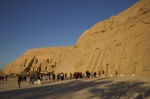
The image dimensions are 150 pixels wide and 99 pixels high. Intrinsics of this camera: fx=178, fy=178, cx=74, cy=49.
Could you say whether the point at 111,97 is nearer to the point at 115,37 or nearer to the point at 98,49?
the point at 115,37

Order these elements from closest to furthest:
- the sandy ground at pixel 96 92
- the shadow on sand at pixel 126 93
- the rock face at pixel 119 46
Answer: the shadow on sand at pixel 126 93, the sandy ground at pixel 96 92, the rock face at pixel 119 46

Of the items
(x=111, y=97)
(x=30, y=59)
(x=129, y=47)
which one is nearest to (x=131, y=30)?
(x=129, y=47)

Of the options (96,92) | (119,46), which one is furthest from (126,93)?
(119,46)

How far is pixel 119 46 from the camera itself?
26562mm

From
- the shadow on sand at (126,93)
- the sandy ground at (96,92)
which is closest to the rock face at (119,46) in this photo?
the sandy ground at (96,92)

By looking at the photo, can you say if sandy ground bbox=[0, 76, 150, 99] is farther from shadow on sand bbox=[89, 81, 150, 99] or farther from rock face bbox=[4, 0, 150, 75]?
rock face bbox=[4, 0, 150, 75]

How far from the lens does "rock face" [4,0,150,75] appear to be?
21750 mm

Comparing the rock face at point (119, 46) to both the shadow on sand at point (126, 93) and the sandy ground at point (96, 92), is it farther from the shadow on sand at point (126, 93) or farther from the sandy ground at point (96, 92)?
the shadow on sand at point (126, 93)

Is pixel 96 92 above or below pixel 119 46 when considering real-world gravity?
below

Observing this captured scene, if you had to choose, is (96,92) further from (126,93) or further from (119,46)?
(119,46)

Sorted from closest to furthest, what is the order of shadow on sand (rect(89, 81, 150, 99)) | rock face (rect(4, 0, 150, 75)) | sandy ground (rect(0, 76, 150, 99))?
shadow on sand (rect(89, 81, 150, 99))
sandy ground (rect(0, 76, 150, 99))
rock face (rect(4, 0, 150, 75))

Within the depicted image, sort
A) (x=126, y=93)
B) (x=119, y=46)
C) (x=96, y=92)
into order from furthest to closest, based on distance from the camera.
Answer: (x=119, y=46), (x=96, y=92), (x=126, y=93)

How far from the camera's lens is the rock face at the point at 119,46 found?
71.4 feet

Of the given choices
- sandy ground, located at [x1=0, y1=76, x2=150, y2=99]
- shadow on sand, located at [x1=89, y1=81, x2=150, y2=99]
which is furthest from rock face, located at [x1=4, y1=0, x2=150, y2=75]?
shadow on sand, located at [x1=89, y1=81, x2=150, y2=99]
